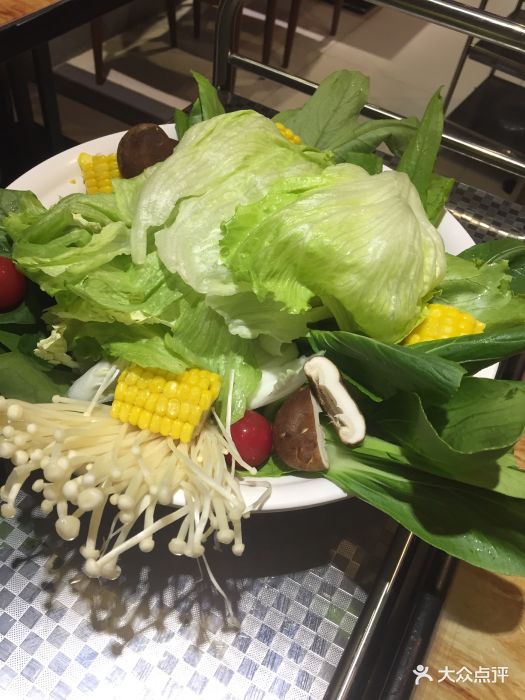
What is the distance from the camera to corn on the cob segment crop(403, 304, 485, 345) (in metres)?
0.85

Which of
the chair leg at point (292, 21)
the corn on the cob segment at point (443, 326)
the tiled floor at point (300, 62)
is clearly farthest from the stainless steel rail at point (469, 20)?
the chair leg at point (292, 21)

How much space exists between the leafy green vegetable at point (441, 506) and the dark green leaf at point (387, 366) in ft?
0.30

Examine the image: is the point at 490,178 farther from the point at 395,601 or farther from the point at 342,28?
the point at 395,601

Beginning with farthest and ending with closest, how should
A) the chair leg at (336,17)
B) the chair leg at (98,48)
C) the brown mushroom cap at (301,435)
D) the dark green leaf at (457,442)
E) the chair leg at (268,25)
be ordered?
the chair leg at (336,17) → the chair leg at (268,25) → the chair leg at (98,48) → the brown mushroom cap at (301,435) → the dark green leaf at (457,442)

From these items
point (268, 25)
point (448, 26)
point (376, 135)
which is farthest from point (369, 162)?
point (268, 25)

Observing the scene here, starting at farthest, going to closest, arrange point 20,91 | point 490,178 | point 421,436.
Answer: point 490,178 < point 20,91 < point 421,436

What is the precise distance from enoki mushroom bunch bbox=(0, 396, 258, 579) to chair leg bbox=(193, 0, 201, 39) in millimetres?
3174

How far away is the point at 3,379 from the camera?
83cm

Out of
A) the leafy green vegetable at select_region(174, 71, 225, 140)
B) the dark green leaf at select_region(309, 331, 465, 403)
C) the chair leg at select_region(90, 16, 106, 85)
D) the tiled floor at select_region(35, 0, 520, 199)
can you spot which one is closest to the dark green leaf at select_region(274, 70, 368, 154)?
the leafy green vegetable at select_region(174, 71, 225, 140)

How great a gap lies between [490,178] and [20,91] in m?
1.95

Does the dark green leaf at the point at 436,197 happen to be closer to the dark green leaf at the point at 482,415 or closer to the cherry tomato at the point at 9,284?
the dark green leaf at the point at 482,415

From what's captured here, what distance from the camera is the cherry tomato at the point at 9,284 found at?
87cm

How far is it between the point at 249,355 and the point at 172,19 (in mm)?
3063

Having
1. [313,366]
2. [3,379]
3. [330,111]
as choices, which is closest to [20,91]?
[330,111]
